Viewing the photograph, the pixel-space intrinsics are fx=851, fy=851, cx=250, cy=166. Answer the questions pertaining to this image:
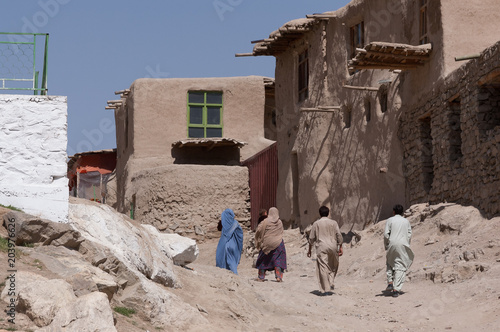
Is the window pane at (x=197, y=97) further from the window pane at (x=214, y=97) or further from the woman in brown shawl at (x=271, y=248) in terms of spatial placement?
the woman in brown shawl at (x=271, y=248)

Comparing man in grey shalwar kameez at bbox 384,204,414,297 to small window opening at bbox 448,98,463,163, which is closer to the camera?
man in grey shalwar kameez at bbox 384,204,414,297

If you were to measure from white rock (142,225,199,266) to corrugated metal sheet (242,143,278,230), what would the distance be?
10.9 m

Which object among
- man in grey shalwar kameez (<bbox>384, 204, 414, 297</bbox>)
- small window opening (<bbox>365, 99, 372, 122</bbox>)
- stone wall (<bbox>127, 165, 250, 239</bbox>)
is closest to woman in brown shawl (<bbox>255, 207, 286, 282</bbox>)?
man in grey shalwar kameez (<bbox>384, 204, 414, 297</bbox>)

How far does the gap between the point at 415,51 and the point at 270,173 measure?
27.9 ft

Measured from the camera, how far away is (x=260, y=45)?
2072 centimetres

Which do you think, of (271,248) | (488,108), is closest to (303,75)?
(488,108)

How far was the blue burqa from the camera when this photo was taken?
12805mm

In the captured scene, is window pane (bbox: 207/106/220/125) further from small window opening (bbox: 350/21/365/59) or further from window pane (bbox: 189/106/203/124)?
small window opening (bbox: 350/21/365/59)

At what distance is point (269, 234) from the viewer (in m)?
12.3

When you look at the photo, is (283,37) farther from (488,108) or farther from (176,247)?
(176,247)

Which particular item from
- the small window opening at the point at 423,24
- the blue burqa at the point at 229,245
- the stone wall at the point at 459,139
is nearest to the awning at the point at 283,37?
the small window opening at the point at 423,24

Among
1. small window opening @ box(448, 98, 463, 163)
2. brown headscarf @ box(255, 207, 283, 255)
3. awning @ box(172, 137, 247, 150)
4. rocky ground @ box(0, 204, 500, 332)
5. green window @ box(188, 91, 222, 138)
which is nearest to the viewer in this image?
rocky ground @ box(0, 204, 500, 332)

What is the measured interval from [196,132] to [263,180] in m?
3.93

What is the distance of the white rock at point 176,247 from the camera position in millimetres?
10211
